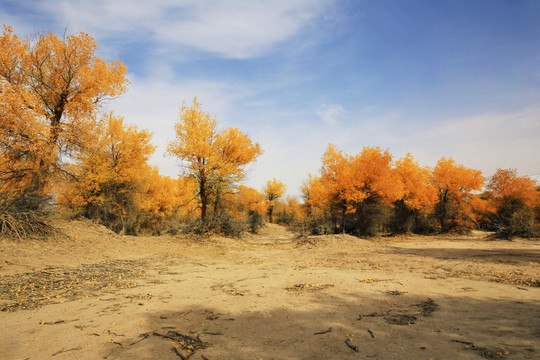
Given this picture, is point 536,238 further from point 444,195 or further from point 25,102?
point 25,102

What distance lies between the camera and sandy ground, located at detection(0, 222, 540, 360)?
3506mm

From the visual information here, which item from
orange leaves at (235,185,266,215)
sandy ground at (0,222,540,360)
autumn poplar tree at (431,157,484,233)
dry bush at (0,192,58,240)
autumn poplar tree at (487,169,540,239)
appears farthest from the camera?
orange leaves at (235,185,266,215)

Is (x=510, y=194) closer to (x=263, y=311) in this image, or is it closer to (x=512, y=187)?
(x=512, y=187)

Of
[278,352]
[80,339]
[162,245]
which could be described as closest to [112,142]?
[162,245]

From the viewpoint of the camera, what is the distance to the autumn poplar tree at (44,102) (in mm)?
11586

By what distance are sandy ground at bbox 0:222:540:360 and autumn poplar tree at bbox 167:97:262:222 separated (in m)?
9.95

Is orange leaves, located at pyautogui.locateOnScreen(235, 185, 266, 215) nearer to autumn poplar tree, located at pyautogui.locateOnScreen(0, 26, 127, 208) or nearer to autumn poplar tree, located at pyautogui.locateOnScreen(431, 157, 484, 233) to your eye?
autumn poplar tree, located at pyautogui.locateOnScreen(0, 26, 127, 208)

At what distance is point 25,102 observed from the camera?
11750 millimetres

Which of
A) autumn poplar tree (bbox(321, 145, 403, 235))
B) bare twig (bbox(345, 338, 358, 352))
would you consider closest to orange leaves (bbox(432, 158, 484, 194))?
autumn poplar tree (bbox(321, 145, 403, 235))

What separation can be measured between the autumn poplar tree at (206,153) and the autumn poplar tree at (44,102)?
4984 mm

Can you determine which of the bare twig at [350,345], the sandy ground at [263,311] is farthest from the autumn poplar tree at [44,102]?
the bare twig at [350,345]

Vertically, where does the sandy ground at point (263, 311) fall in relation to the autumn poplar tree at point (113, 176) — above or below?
below

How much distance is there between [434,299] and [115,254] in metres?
10.9

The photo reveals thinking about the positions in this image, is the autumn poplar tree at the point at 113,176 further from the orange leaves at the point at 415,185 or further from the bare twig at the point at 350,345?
the orange leaves at the point at 415,185
